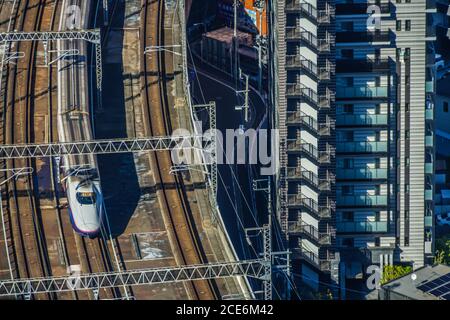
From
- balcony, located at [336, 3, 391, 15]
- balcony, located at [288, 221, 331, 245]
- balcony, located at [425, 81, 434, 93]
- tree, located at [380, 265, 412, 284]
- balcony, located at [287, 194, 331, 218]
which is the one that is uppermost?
balcony, located at [336, 3, 391, 15]

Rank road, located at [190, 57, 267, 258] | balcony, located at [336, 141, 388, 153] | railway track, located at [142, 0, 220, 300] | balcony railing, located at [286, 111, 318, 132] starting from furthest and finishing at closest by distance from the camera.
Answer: balcony, located at [336, 141, 388, 153]
road, located at [190, 57, 267, 258]
balcony railing, located at [286, 111, 318, 132]
railway track, located at [142, 0, 220, 300]

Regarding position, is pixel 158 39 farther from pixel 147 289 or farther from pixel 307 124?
pixel 147 289

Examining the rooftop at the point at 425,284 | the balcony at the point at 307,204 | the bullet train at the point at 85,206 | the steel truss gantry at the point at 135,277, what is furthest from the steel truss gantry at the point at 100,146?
the rooftop at the point at 425,284

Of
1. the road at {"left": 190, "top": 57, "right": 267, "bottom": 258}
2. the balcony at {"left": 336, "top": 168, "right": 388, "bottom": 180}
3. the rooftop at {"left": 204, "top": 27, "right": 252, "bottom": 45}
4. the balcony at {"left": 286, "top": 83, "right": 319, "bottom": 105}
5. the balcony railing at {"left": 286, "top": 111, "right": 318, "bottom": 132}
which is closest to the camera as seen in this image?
the balcony at {"left": 286, "top": 83, "right": 319, "bottom": 105}

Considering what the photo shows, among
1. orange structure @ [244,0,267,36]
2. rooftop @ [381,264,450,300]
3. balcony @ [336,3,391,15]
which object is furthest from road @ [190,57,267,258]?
balcony @ [336,3,391,15]

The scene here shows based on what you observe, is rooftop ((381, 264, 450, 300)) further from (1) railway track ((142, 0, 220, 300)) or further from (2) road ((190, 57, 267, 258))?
(1) railway track ((142, 0, 220, 300))

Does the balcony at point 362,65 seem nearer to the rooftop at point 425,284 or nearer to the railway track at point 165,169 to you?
the railway track at point 165,169

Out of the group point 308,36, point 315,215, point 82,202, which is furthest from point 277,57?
point 82,202
